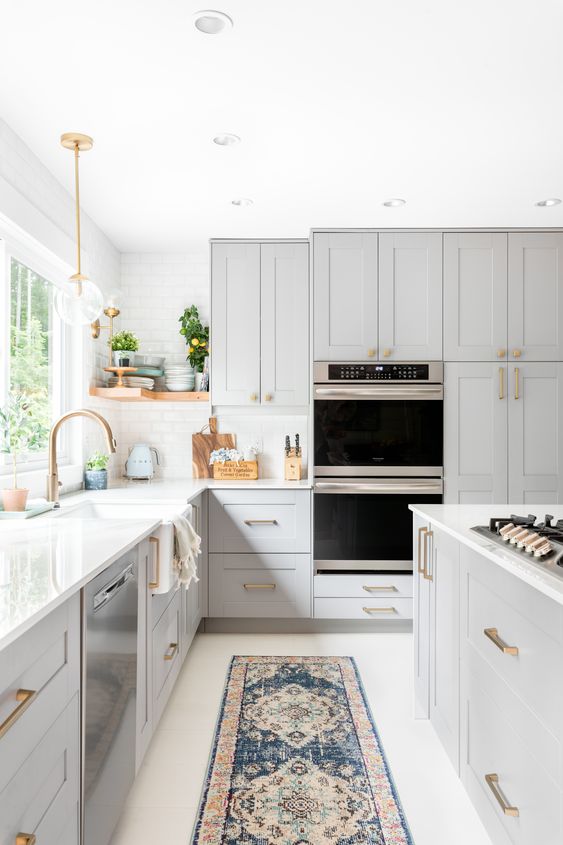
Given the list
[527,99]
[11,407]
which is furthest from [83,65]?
[527,99]

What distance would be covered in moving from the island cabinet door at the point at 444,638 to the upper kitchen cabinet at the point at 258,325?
1.74 metres

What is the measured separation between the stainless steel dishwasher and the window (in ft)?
4.02

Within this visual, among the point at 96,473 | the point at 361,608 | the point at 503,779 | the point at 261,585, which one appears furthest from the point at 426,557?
the point at 96,473

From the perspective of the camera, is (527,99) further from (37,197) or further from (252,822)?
(252,822)

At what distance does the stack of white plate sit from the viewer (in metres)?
4.14

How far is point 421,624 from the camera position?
254 centimetres

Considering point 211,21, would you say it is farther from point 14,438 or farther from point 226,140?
point 14,438

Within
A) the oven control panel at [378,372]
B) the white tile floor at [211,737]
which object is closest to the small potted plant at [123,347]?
the oven control panel at [378,372]

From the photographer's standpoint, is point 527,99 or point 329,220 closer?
point 527,99

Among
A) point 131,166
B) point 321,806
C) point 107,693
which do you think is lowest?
point 321,806

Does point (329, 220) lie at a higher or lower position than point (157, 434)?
higher

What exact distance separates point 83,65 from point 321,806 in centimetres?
257

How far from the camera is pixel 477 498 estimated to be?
370 cm

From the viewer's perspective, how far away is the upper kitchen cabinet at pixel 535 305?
3.73 m
